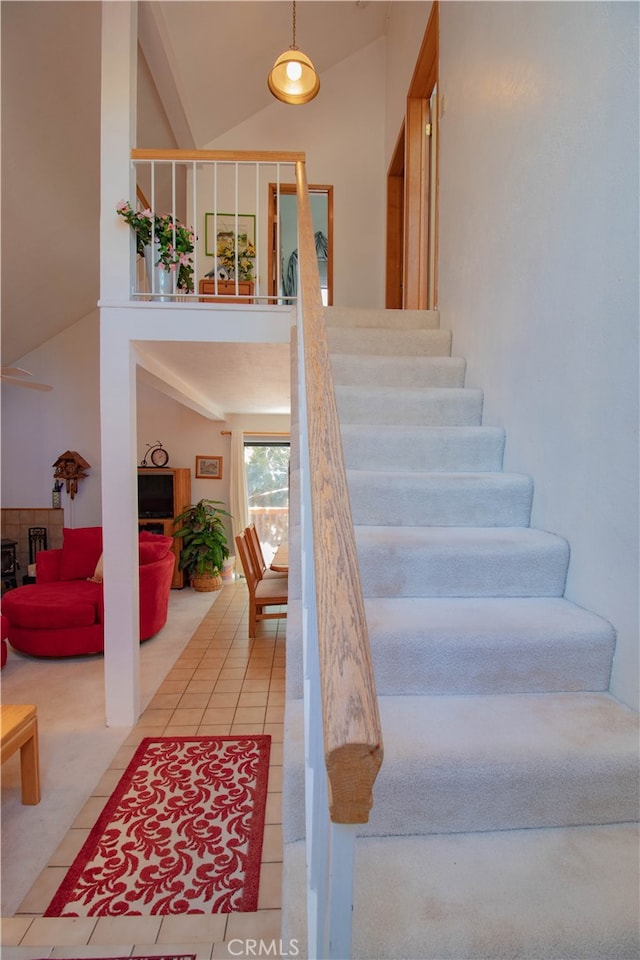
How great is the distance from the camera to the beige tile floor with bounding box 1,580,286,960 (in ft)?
5.37

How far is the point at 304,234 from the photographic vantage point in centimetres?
163

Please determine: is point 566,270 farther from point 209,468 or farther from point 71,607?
point 209,468

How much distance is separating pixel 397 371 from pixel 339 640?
2.05 meters

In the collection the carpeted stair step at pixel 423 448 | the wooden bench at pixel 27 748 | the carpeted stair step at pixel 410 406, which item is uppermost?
the carpeted stair step at pixel 410 406

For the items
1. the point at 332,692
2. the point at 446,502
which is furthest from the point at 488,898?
the point at 446,502

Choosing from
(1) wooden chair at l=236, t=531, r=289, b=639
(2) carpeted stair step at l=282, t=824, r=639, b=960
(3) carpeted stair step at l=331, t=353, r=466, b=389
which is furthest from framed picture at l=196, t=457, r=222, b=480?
(2) carpeted stair step at l=282, t=824, r=639, b=960

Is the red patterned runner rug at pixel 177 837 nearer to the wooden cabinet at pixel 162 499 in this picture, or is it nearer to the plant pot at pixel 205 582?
the plant pot at pixel 205 582

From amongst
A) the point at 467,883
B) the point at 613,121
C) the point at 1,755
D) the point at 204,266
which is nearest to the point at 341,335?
the point at 613,121

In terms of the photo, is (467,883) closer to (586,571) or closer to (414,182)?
(586,571)

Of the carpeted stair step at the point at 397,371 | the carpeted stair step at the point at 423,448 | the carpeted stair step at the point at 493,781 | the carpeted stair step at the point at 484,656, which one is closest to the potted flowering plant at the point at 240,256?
the carpeted stair step at the point at 397,371

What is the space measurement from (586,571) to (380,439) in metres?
0.87

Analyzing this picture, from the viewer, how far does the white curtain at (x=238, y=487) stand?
22.3ft

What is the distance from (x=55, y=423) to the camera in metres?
6.58

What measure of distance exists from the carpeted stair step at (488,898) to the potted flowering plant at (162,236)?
9.88 ft
